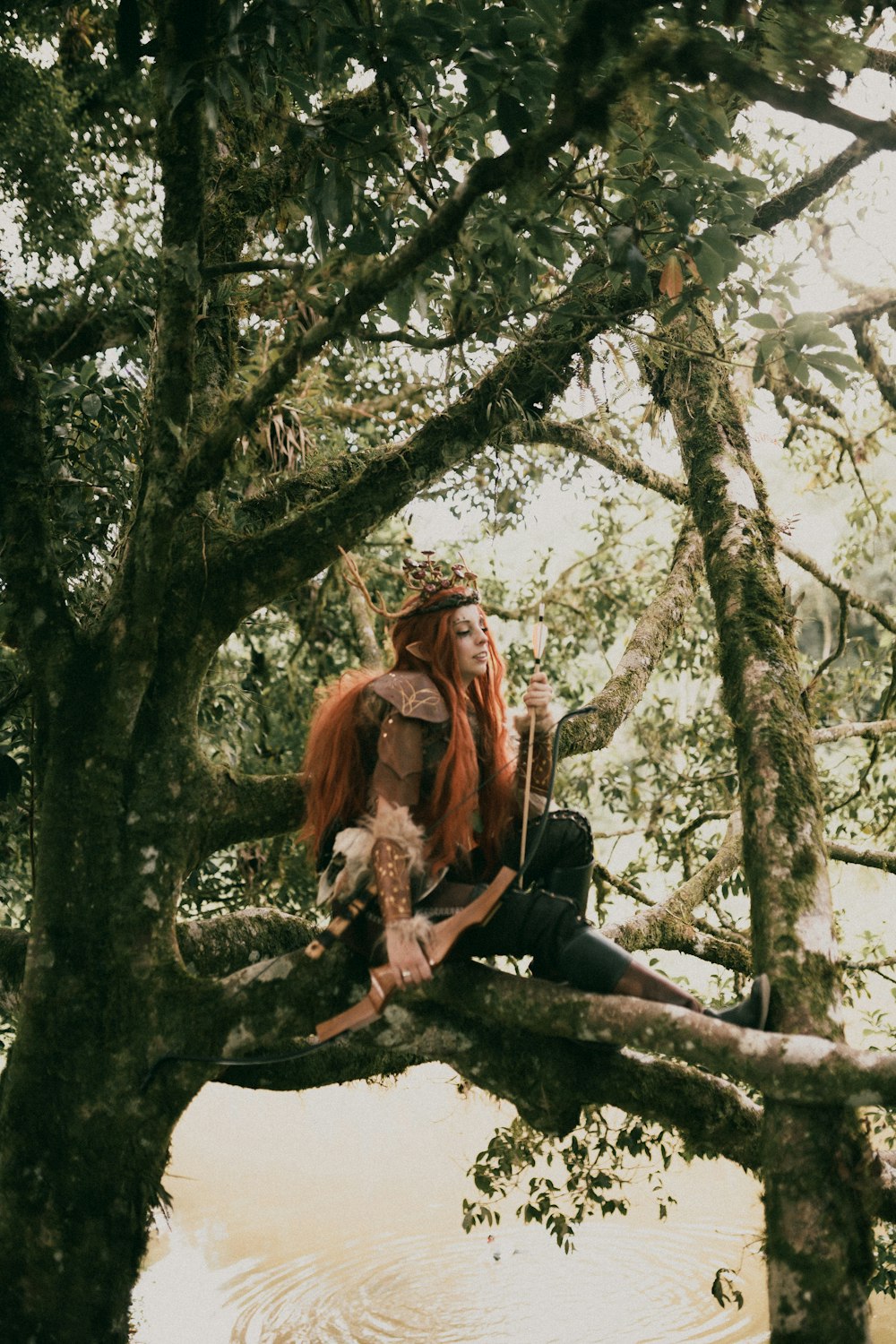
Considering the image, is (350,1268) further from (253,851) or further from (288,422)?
(288,422)

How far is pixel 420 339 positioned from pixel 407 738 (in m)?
0.84

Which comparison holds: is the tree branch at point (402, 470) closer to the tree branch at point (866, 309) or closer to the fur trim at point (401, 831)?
the fur trim at point (401, 831)

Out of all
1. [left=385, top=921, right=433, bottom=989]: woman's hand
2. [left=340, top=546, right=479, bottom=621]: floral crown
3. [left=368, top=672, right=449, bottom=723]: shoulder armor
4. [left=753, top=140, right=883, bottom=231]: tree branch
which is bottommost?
[left=385, top=921, right=433, bottom=989]: woman's hand

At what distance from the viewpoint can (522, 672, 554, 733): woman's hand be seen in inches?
101

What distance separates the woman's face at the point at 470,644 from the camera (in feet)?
8.84

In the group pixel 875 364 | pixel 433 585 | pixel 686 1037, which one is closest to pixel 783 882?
pixel 686 1037

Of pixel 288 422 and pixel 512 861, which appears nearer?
pixel 512 861

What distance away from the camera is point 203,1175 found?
355 inches

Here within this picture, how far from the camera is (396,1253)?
7.28 m

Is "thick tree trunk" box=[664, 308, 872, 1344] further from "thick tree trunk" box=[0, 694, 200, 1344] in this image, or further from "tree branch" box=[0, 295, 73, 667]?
"tree branch" box=[0, 295, 73, 667]

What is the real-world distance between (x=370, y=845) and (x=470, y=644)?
21.2 inches

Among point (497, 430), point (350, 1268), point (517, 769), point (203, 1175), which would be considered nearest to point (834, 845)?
point (517, 769)

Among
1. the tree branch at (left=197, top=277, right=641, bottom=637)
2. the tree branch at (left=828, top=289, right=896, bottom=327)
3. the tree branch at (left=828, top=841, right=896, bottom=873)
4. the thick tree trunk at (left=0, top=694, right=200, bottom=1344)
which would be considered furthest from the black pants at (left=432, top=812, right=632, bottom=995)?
the tree branch at (left=828, top=289, right=896, bottom=327)

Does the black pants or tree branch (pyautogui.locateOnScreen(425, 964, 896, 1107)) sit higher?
the black pants
